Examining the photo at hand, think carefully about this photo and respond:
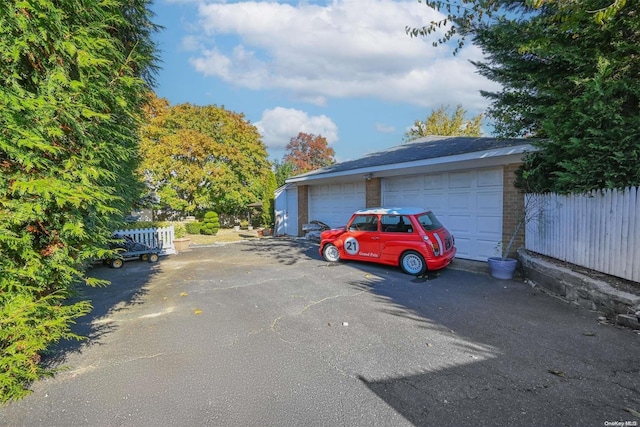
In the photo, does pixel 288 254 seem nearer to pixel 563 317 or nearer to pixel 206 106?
pixel 563 317

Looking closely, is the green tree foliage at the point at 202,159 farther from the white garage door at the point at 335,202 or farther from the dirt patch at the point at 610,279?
the dirt patch at the point at 610,279

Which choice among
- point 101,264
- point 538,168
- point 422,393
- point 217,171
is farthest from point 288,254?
point 217,171

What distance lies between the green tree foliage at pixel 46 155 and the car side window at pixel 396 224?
5.83 metres

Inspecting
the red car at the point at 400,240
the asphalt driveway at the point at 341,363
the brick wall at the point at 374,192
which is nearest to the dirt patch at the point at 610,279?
the asphalt driveway at the point at 341,363

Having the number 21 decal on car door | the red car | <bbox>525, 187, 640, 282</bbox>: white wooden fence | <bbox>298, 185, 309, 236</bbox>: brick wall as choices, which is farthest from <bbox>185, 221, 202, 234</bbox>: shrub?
<bbox>525, 187, 640, 282</bbox>: white wooden fence

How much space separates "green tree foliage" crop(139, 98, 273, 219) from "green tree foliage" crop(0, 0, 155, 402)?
18.4 m

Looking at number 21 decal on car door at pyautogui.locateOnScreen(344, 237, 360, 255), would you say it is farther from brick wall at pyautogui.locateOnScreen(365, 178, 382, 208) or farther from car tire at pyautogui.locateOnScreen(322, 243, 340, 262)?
brick wall at pyautogui.locateOnScreen(365, 178, 382, 208)

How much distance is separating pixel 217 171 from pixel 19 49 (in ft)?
66.8

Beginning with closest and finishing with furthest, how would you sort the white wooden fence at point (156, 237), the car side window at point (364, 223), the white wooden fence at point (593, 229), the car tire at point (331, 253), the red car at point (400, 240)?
the white wooden fence at point (593, 229) < the red car at point (400, 240) < the car side window at point (364, 223) < the car tire at point (331, 253) < the white wooden fence at point (156, 237)

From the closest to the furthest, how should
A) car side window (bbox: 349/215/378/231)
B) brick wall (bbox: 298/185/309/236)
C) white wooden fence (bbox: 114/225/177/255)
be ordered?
car side window (bbox: 349/215/378/231) < white wooden fence (bbox: 114/225/177/255) < brick wall (bbox: 298/185/309/236)

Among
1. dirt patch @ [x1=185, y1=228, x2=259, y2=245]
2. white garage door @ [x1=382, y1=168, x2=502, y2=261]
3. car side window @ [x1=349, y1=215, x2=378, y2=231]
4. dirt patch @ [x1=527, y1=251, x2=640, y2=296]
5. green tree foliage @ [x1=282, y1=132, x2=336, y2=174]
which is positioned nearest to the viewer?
dirt patch @ [x1=527, y1=251, x2=640, y2=296]

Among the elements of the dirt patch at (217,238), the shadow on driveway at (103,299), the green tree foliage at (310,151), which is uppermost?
the green tree foliage at (310,151)

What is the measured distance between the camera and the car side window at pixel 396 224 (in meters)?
7.25

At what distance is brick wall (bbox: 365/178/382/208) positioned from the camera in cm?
1120
